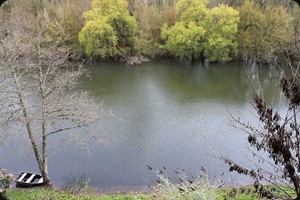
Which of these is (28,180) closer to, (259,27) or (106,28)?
(106,28)

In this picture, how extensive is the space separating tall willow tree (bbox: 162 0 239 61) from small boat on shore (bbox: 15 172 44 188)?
1271 centimetres

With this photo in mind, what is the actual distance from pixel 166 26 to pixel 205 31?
2681 mm

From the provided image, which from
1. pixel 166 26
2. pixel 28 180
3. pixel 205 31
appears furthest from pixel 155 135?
pixel 166 26

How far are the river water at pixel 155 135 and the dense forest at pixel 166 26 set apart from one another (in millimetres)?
3081

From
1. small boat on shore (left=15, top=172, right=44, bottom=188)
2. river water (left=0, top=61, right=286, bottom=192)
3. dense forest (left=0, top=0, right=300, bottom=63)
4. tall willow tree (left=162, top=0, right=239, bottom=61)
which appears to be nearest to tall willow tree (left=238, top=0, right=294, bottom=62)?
dense forest (left=0, top=0, right=300, bottom=63)

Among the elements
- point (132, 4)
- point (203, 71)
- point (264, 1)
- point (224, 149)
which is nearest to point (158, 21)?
point (132, 4)

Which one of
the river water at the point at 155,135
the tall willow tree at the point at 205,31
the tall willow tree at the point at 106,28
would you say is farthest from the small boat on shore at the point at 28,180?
the tall willow tree at the point at 205,31

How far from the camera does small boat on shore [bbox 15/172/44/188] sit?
8.51 metres

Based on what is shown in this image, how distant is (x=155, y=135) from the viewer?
36.1ft

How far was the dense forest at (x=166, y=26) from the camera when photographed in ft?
60.5

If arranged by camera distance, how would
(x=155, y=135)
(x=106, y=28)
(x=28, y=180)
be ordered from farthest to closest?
(x=106, y=28) < (x=155, y=135) < (x=28, y=180)

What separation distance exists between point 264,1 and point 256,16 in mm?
2042

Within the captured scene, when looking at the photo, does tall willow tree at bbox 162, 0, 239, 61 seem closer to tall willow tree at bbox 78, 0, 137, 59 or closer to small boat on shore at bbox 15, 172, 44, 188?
tall willow tree at bbox 78, 0, 137, 59

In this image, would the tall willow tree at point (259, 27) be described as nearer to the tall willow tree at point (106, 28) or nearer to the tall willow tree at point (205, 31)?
the tall willow tree at point (205, 31)
